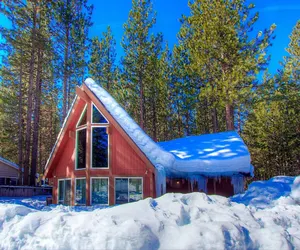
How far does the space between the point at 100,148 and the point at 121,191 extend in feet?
6.19

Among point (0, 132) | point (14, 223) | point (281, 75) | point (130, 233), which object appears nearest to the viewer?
point (130, 233)

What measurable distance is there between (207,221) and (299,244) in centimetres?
123

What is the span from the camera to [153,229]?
3586mm

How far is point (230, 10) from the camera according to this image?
15992 millimetres

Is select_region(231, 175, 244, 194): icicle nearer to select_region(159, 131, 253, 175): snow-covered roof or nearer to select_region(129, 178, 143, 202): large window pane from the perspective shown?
select_region(159, 131, 253, 175): snow-covered roof

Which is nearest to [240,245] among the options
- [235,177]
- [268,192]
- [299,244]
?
[299,244]

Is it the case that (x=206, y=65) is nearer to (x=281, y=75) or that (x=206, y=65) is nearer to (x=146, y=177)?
(x=281, y=75)

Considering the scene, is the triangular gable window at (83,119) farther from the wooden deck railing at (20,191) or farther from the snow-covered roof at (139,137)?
the wooden deck railing at (20,191)

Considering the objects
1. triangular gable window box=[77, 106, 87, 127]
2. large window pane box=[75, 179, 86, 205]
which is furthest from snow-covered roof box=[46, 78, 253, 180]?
large window pane box=[75, 179, 86, 205]

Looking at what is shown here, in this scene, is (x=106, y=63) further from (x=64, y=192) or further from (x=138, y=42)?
(x=64, y=192)

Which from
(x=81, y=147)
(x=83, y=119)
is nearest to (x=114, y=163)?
(x=81, y=147)

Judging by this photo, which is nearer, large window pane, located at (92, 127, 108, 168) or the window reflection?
the window reflection

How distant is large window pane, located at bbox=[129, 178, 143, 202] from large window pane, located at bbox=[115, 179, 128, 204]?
0.19 m

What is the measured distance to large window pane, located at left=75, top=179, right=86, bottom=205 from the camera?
1070 centimetres
